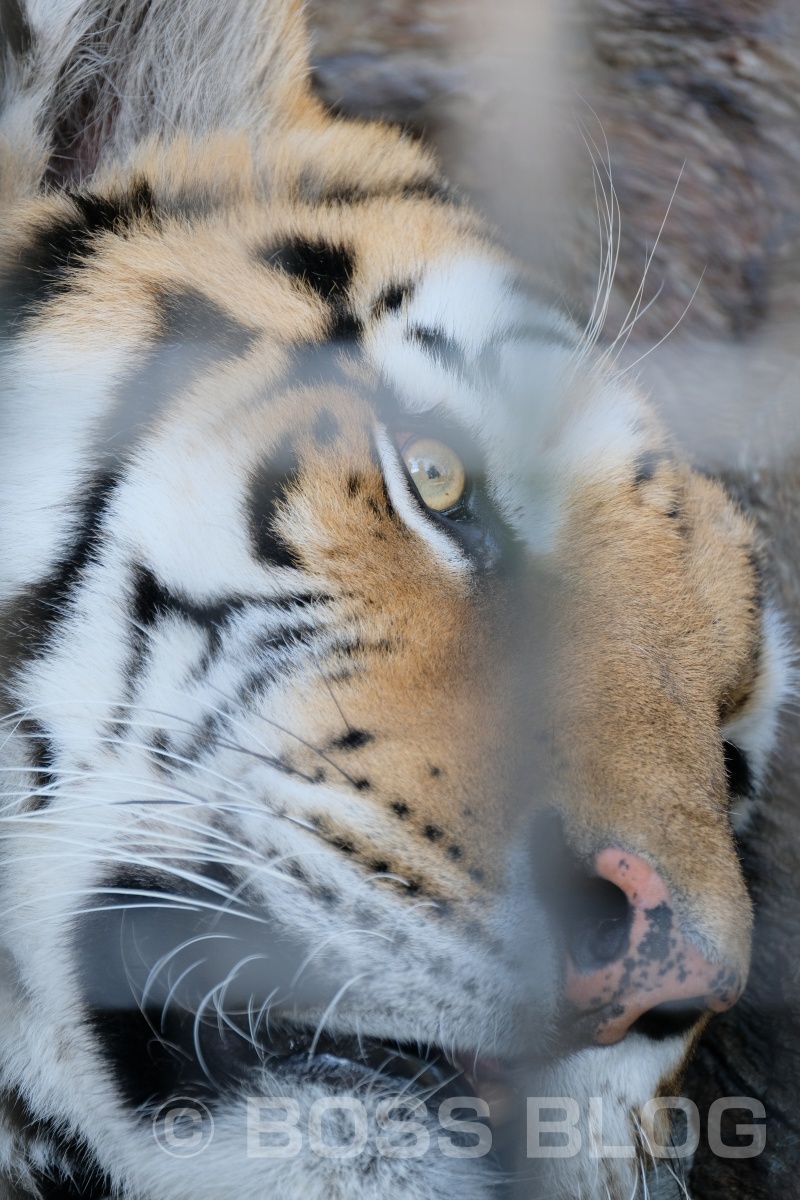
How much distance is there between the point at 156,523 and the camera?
744mm

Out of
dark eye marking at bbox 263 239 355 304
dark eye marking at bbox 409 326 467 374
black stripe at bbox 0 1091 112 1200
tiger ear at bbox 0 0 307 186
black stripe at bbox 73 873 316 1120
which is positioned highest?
tiger ear at bbox 0 0 307 186

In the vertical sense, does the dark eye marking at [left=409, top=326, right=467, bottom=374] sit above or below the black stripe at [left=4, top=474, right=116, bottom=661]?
above

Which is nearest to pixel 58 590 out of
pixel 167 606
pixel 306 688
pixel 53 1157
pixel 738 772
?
pixel 167 606

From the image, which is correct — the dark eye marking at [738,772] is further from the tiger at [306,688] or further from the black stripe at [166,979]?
the black stripe at [166,979]

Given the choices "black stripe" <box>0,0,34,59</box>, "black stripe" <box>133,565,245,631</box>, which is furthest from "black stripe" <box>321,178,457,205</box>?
"black stripe" <box>133,565,245,631</box>

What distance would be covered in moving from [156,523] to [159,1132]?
0.40 m

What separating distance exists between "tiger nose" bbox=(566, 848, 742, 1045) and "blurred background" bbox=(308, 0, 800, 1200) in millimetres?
421

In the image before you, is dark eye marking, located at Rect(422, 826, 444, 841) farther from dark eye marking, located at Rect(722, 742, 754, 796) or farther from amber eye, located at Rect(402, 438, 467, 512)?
dark eye marking, located at Rect(722, 742, 754, 796)

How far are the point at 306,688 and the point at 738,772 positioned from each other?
0.46 m

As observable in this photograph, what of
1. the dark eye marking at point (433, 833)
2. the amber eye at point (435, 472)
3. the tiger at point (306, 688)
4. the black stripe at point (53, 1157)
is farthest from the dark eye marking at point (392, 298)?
the black stripe at point (53, 1157)

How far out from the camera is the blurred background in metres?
1.06

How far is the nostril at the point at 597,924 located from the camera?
625 millimetres

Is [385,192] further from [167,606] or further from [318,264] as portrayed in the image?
[167,606]

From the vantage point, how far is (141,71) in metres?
0.85
